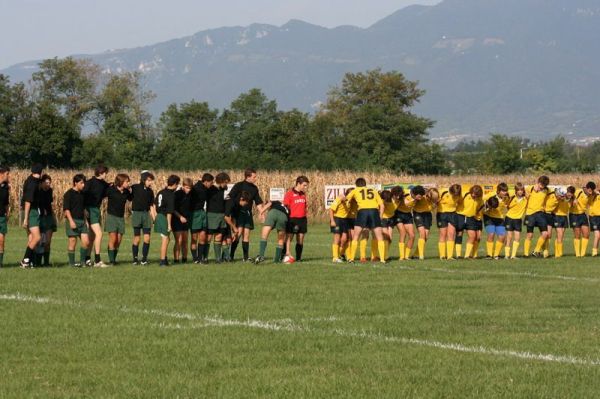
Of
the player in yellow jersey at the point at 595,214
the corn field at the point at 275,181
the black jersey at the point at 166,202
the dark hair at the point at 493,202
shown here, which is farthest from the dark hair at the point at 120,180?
the corn field at the point at 275,181

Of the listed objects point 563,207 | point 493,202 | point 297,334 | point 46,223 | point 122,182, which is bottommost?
point 297,334

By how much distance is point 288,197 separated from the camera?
24.9 meters

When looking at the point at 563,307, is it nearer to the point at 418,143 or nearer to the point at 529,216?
the point at 529,216

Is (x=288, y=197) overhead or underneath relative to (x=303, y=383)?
overhead

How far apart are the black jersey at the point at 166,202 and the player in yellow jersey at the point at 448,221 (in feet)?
21.3

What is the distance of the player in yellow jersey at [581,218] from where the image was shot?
91.8 feet

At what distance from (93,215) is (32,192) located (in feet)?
4.58

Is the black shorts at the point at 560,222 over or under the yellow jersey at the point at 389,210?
under

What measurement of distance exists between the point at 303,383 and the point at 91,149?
84.0m

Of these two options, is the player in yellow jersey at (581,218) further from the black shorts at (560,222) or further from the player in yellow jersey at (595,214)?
the black shorts at (560,222)

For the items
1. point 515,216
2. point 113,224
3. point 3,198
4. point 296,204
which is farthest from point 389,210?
point 3,198

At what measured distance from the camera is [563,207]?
2834cm

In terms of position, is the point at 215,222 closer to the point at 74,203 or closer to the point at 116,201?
the point at 116,201

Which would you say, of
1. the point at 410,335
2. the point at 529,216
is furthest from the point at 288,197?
the point at 410,335
